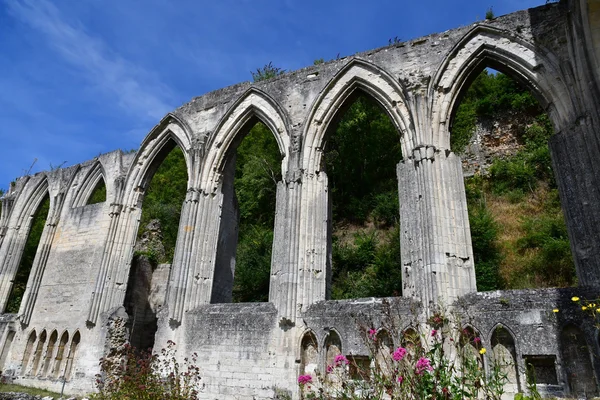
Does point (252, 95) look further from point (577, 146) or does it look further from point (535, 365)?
point (535, 365)

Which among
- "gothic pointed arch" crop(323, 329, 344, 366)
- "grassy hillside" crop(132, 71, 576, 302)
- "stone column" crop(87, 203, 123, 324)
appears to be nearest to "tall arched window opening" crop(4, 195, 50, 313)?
"grassy hillside" crop(132, 71, 576, 302)

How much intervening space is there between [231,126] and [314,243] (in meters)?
3.26

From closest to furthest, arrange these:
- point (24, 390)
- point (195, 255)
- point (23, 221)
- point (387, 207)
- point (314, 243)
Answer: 1. point (314, 243)
2. point (195, 255)
3. point (24, 390)
4. point (23, 221)
5. point (387, 207)

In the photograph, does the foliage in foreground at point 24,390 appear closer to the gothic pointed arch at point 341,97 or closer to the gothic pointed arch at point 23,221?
the gothic pointed arch at point 23,221

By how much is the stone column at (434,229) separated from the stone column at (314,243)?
4.44 ft

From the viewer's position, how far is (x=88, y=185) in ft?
35.3

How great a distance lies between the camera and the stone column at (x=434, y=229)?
233 inches

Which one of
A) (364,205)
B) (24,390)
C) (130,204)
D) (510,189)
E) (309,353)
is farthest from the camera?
(364,205)

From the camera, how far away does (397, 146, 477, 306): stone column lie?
19.4 ft

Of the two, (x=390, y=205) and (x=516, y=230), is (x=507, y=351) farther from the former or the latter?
(x=390, y=205)

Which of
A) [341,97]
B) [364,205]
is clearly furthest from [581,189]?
[364,205]

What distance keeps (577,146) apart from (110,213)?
347 inches

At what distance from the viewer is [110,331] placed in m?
8.28

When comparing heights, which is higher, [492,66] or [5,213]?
[492,66]
